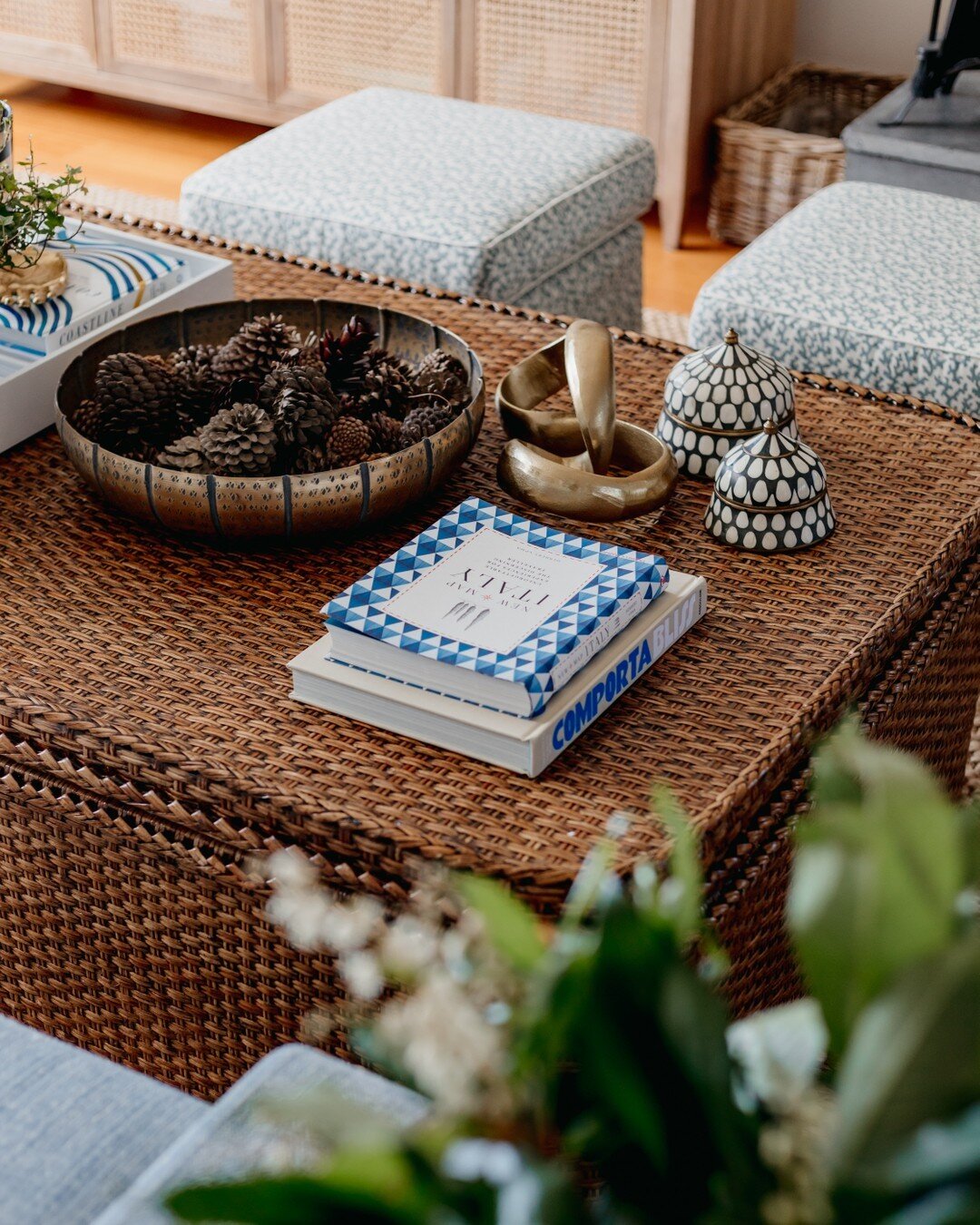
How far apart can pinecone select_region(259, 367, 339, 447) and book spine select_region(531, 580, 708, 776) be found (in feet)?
1.06

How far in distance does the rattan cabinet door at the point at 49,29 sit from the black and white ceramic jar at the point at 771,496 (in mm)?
2663

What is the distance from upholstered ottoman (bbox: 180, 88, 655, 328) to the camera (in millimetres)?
1948

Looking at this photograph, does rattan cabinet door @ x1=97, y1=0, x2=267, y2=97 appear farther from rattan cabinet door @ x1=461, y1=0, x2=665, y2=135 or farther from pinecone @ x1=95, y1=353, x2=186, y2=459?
pinecone @ x1=95, y1=353, x2=186, y2=459

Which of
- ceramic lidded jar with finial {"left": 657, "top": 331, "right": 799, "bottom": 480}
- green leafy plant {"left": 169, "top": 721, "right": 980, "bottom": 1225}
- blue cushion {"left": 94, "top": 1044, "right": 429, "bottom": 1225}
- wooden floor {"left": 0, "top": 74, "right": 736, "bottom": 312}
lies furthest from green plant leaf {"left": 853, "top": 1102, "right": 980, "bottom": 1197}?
wooden floor {"left": 0, "top": 74, "right": 736, "bottom": 312}

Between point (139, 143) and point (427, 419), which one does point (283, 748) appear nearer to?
point (427, 419)

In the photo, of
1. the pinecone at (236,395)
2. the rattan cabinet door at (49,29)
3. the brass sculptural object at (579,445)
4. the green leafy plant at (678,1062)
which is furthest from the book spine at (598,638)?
the rattan cabinet door at (49,29)

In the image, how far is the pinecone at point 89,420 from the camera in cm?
121

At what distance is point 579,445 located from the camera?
132cm

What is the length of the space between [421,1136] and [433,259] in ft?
5.39

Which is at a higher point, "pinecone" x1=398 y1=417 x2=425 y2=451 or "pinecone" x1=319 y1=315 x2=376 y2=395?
"pinecone" x1=319 y1=315 x2=376 y2=395

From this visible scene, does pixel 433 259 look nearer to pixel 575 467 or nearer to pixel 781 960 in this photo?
pixel 575 467

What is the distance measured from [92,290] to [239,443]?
0.39 metres

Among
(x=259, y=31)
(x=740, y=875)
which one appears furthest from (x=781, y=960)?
(x=259, y=31)

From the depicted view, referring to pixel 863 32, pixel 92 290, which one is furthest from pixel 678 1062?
pixel 863 32
